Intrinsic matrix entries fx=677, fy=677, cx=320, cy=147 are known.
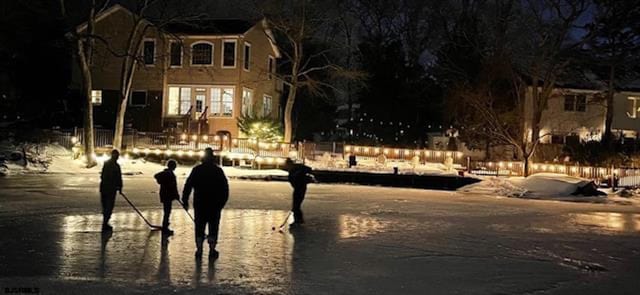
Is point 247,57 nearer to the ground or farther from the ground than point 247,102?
farther from the ground

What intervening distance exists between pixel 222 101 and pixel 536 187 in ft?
71.4

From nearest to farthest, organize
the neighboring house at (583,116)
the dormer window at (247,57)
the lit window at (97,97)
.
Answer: the dormer window at (247,57)
the lit window at (97,97)
the neighboring house at (583,116)

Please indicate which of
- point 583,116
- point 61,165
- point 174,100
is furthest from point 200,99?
point 583,116

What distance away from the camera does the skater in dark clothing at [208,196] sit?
11109 mm

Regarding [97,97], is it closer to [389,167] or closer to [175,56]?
[175,56]

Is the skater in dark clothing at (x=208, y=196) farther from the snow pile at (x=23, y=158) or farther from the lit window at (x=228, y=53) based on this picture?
the lit window at (x=228, y=53)

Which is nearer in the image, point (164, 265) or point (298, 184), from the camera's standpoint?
point (164, 265)

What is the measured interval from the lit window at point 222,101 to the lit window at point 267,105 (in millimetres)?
4871

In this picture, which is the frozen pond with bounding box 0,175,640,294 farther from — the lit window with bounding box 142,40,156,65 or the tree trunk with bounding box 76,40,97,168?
the lit window with bounding box 142,40,156,65

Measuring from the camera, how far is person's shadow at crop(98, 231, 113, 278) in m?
9.97

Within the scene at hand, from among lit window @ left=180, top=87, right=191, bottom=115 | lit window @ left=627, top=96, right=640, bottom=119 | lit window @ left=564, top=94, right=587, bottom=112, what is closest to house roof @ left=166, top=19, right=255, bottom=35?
lit window @ left=180, top=87, right=191, bottom=115

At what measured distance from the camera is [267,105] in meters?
51.2

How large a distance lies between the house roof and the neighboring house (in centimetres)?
2288

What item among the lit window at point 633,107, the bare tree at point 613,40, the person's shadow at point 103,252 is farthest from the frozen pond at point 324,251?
the lit window at point 633,107
